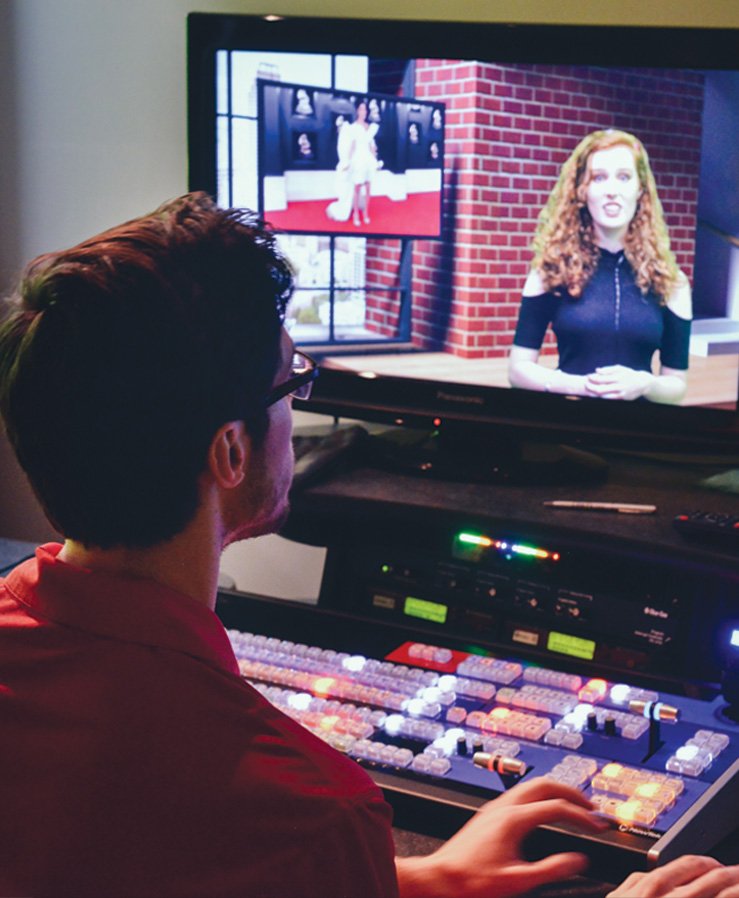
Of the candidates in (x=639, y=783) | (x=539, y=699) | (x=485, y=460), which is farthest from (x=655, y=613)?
(x=485, y=460)

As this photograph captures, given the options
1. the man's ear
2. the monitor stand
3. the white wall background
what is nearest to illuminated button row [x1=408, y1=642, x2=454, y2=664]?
the monitor stand

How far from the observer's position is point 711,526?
51.4 inches

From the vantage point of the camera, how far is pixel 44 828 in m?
0.64

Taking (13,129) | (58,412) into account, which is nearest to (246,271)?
A: (58,412)

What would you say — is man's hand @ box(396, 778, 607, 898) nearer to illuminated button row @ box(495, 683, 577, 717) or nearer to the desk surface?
illuminated button row @ box(495, 683, 577, 717)

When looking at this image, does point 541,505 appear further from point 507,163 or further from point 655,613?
point 507,163

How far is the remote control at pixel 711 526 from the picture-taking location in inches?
50.8

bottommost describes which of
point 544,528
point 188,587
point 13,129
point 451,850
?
point 451,850

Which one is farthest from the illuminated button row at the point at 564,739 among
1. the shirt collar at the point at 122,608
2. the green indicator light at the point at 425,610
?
the shirt collar at the point at 122,608

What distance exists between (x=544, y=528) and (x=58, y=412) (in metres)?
0.78

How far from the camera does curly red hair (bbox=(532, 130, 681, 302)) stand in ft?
5.10

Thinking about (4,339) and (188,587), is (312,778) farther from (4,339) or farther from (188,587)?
(4,339)

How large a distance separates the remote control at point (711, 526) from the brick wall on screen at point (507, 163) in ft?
1.26

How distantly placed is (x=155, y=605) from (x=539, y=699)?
60cm
